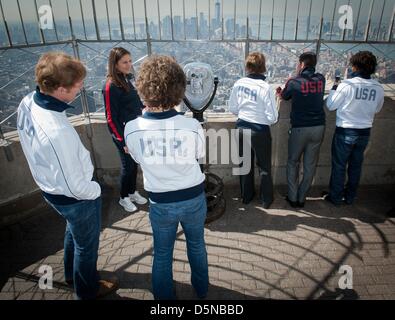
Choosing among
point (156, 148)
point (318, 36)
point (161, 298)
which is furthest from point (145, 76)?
point (318, 36)

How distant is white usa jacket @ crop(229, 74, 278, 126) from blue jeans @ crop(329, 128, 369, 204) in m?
1.05

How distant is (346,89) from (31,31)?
4.05 metres

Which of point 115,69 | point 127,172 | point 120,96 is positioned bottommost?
point 127,172

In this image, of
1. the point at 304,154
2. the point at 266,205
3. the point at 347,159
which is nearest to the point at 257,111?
the point at 304,154

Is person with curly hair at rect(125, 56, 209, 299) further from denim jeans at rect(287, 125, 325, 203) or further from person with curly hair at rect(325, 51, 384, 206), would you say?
person with curly hair at rect(325, 51, 384, 206)

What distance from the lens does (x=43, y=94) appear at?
7.43ft

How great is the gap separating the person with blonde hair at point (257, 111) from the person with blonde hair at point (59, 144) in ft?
6.81

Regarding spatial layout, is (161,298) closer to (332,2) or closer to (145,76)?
(145,76)

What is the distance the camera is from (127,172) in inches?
167

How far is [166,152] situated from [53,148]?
78cm

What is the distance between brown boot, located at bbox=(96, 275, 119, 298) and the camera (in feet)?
10.1

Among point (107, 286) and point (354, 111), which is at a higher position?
point (354, 111)

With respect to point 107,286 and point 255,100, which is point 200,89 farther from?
point 107,286

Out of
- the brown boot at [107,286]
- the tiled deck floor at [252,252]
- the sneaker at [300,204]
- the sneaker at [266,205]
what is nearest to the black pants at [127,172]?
the tiled deck floor at [252,252]
